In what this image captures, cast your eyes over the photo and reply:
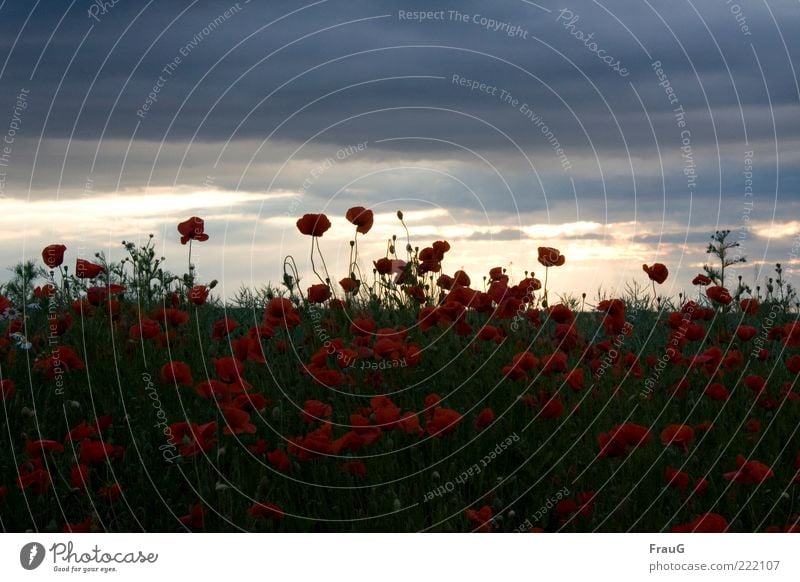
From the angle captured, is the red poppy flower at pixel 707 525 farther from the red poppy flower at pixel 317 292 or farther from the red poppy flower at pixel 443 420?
the red poppy flower at pixel 317 292

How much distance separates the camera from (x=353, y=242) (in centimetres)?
680

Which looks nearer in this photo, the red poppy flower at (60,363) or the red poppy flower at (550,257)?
the red poppy flower at (60,363)

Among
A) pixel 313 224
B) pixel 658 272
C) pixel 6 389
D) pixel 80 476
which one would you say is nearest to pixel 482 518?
pixel 80 476

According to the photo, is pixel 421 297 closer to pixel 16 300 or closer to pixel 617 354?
pixel 617 354

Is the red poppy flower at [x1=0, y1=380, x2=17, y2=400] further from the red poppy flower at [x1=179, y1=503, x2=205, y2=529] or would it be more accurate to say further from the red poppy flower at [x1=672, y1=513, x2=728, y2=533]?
the red poppy flower at [x1=672, y1=513, x2=728, y2=533]

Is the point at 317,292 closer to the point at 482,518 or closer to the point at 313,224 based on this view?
the point at 313,224

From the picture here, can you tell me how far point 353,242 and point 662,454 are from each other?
3051mm

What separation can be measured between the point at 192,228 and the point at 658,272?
10.2 feet

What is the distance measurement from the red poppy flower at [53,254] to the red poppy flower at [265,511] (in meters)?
3.07

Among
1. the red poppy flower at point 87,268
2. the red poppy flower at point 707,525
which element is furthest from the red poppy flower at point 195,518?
the red poppy flower at point 87,268

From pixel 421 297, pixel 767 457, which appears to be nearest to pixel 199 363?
pixel 421 297

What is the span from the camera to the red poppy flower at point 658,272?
19.7ft

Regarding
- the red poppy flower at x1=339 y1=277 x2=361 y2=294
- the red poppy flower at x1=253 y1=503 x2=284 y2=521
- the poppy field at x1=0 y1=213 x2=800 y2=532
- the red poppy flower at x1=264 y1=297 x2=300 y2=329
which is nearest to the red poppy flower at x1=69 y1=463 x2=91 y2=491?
the poppy field at x1=0 y1=213 x2=800 y2=532
